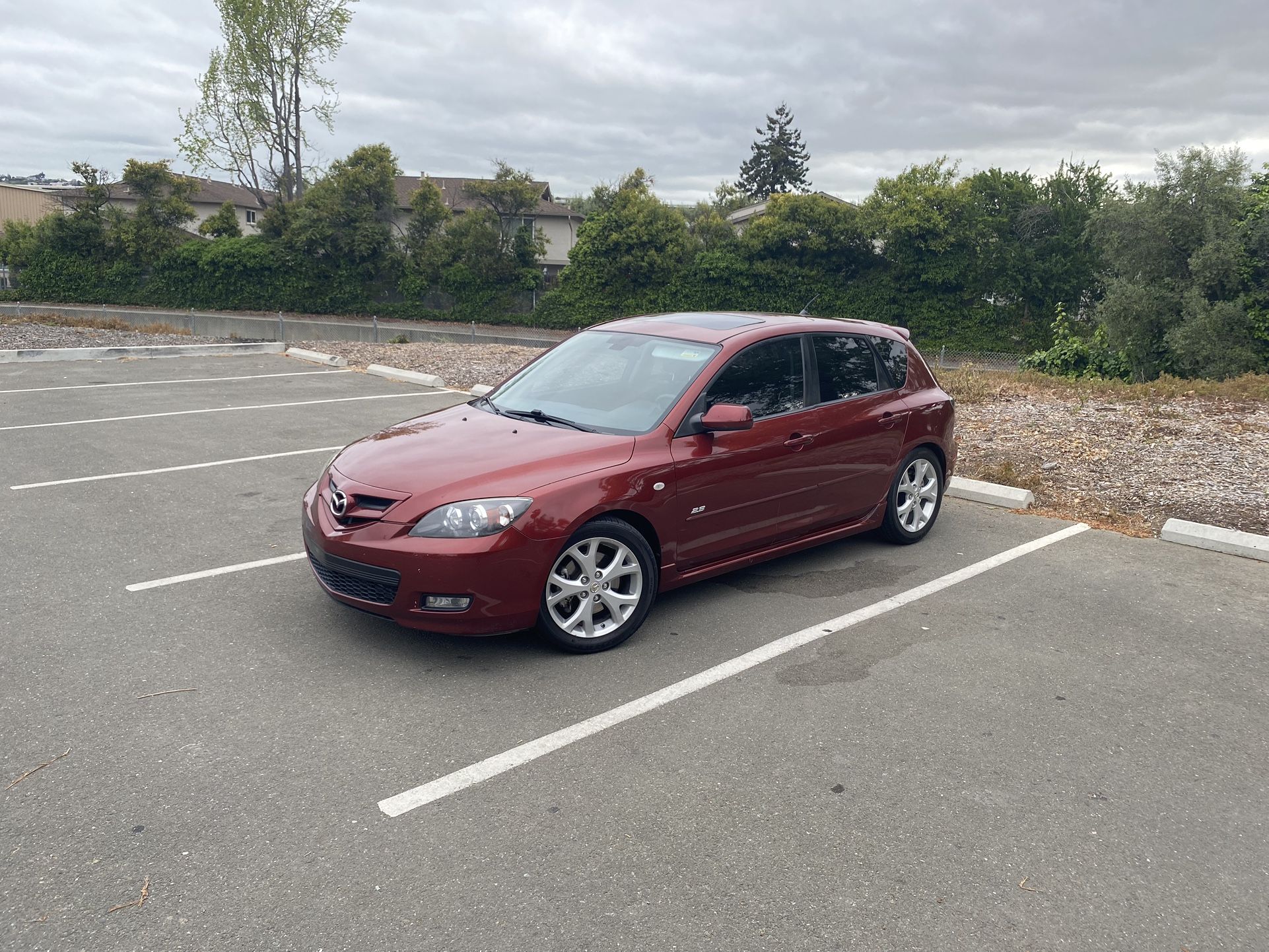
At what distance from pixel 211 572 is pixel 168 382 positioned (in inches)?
368

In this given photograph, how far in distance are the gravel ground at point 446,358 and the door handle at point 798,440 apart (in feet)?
27.5

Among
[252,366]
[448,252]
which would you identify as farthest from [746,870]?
[448,252]

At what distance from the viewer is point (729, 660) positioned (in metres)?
4.77

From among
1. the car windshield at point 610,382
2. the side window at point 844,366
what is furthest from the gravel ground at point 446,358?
the side window at point 844,366

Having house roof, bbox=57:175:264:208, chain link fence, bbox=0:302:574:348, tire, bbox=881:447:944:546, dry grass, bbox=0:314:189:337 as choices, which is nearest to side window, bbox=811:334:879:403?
tire, bbox=881:447:944:546

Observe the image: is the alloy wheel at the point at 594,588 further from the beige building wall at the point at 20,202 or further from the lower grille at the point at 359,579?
the beige building wall at the point at 20,202

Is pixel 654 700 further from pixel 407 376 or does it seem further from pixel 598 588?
pixel 407 376

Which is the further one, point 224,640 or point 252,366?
point 252,366

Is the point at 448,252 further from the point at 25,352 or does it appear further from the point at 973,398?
the point at 973,398

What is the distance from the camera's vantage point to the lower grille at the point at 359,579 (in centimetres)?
448

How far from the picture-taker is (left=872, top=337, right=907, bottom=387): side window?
21.8ft

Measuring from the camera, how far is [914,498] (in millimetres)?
6742

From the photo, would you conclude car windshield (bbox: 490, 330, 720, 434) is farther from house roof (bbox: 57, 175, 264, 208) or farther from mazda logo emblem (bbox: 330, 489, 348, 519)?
house roof (bbox: 57, 175, 264, 208)

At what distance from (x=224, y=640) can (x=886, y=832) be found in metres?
3.28
